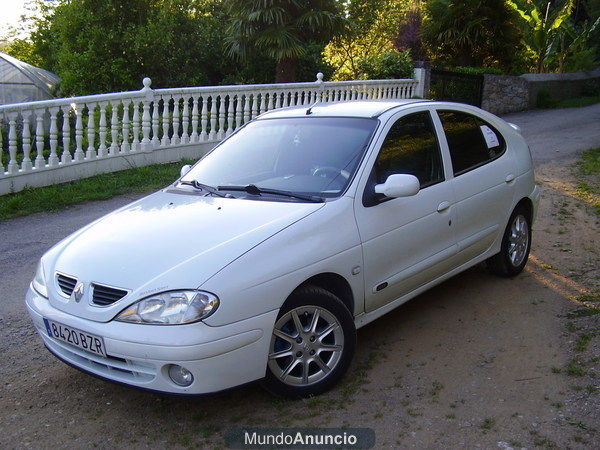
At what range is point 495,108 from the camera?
1892 cm

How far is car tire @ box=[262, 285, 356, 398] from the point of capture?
3.52m

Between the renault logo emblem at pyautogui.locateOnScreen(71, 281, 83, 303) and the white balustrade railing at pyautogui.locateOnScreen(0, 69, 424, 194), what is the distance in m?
5.96

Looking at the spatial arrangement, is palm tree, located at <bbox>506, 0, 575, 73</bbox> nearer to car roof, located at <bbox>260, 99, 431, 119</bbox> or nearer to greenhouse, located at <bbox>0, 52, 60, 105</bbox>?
greenhouse, located at <bbox>0, 52, 60, 105</bbox>

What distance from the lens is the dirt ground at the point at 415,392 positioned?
3361mm

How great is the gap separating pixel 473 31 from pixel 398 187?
16.3 metres

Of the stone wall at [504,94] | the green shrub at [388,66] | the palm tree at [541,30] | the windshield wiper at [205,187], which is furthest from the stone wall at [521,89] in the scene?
the windshield wiper at [205,187]

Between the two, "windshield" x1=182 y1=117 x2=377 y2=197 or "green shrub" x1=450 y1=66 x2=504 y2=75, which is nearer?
"windshield" x1=182 y1=117 x2=377 y2=197

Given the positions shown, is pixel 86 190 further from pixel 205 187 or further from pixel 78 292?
pixel 78 292

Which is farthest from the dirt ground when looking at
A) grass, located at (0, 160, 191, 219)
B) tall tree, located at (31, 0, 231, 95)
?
tall tree, located at (31, 0, 231, 95)

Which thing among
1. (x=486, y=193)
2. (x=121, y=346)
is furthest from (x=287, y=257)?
(x=486, y=193)

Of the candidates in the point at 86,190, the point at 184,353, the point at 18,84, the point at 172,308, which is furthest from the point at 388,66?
the point at 184,353

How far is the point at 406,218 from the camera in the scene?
4312 millimetres

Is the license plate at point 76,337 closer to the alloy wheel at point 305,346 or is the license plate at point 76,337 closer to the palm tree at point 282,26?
the alloy wheel at point 305,346

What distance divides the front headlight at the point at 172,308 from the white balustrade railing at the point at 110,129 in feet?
20.9
